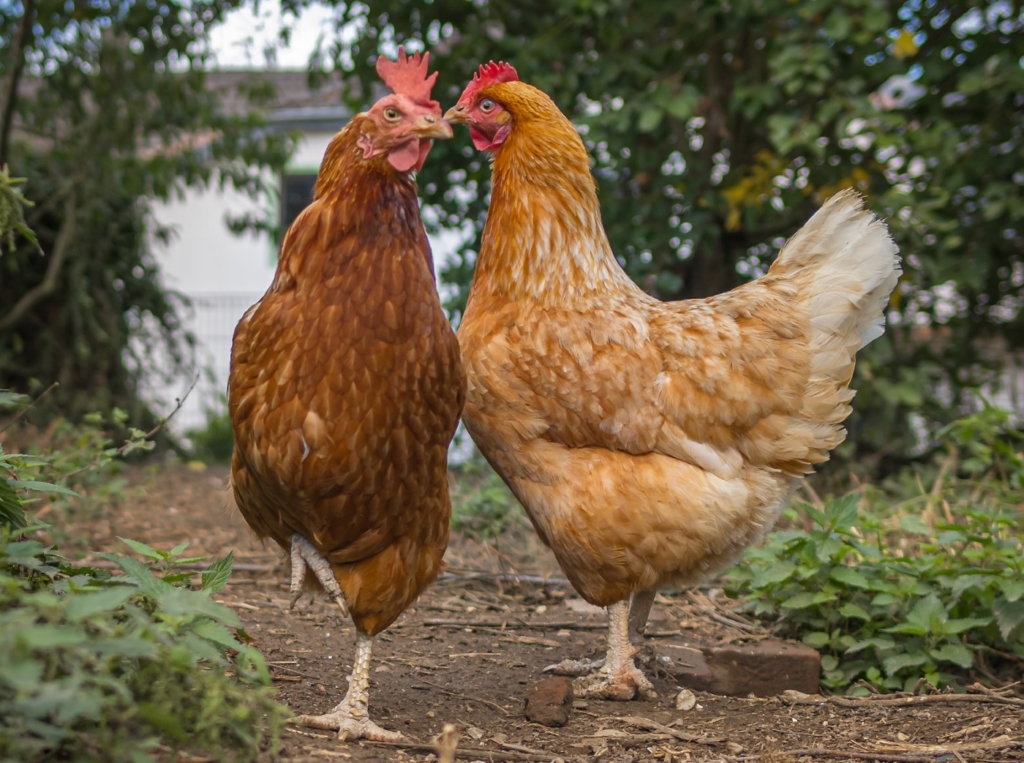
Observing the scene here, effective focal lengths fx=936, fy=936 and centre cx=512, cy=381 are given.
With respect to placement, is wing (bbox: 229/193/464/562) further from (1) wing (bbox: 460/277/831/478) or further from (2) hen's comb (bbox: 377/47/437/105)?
(1) wing (bbox: 460/277/831/478)

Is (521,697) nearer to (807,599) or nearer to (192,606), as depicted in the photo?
(807,599)

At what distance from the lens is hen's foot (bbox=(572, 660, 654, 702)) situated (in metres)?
3.18

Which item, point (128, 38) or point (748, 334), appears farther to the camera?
point (128, 38)

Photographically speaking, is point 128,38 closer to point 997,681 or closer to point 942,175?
point 942,175

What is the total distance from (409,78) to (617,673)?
6.71 ft

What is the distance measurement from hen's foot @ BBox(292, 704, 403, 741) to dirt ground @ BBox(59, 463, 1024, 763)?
0.03 metres

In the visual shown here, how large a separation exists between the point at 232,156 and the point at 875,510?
19.2ft

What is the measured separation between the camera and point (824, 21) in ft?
16.6

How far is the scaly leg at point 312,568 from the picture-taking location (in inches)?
102

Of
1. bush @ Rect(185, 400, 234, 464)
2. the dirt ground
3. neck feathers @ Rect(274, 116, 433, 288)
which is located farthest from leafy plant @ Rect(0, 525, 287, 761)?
bush @ Rect(185, 400, 234, 464)

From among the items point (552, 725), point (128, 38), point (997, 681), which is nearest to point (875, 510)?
point (997, 681)

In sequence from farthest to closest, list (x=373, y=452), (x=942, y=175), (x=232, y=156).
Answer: (x=232, y=156), (x=942, y=175), (x=373, y=452)

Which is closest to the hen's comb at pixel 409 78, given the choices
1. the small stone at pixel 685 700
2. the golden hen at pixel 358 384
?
the golden hen at pixel 358 384

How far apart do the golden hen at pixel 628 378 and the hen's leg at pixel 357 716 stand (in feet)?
2.67
